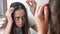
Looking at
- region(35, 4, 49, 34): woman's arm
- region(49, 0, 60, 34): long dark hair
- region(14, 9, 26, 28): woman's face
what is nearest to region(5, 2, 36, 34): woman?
region(14, 9, 26, 28): woman's face

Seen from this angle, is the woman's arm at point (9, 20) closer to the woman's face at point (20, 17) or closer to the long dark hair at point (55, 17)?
the woman's face at point (20, 17)

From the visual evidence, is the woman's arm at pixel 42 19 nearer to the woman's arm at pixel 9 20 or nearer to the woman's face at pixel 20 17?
the woman's face at pixel 20 17

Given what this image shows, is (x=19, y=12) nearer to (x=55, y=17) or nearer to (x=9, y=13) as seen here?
(x=9, y=13)

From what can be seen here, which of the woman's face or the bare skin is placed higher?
the bare skin

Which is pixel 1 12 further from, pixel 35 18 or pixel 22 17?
pixel 35 18

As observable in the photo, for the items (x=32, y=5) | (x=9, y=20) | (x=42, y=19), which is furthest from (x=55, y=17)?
(x=9, y=20)

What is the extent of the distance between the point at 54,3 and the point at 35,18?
0.20 m

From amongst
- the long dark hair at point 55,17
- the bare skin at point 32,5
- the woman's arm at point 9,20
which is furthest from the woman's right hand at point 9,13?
the long dark hair at point 55,17

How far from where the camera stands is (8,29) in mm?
1155

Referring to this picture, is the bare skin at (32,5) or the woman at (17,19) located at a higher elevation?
the bare skin at (32,5)

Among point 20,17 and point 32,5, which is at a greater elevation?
point 32,5

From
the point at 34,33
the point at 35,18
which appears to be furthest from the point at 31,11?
the point at 34,33

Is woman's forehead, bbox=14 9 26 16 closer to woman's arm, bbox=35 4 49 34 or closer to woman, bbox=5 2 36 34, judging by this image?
woman, bbox=5 2 36 34

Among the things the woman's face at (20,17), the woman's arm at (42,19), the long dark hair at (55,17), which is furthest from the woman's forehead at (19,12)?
the long dark hair at (55,17)
